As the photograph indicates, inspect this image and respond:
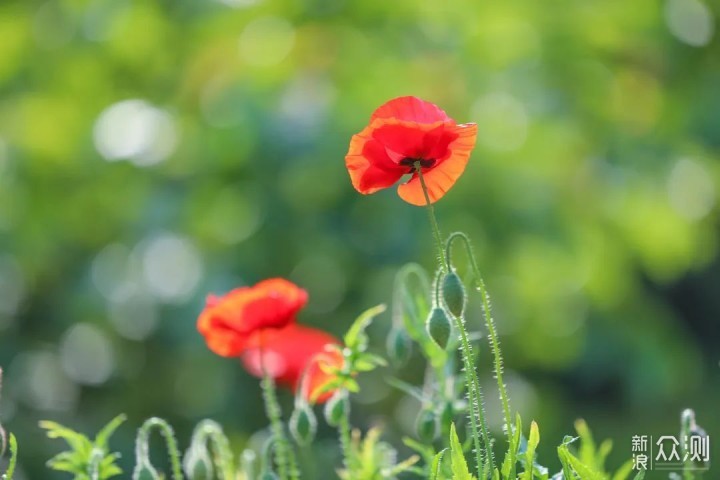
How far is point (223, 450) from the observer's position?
3.51 ft

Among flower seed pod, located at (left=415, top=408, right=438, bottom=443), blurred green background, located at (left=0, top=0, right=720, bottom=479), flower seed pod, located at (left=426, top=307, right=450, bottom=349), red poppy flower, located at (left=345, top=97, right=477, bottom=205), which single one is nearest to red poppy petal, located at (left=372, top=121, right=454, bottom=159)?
red poppy flower, located at (left=345, top=97, right=477, bottom=205)

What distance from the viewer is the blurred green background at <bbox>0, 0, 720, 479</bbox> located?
3.48 metres

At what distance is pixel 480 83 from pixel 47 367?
1.53m

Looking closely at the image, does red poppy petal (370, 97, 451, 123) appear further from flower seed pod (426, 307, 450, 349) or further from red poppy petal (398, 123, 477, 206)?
flower seed pod (426, 307, 450, 349)

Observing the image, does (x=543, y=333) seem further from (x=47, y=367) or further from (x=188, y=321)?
(x=47, y=367)

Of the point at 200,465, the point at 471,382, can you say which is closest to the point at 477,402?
the point at 471,382

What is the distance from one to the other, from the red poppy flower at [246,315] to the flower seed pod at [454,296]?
0.84ft

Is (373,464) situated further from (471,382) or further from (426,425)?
(471,382)

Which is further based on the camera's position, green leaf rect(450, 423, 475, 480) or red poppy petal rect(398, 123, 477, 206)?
red poppy petal rect(398, 123, 477, 206)

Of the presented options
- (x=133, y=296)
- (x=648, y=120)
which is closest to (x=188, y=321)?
(x=133, y=296)

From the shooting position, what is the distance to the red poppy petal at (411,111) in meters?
0.94

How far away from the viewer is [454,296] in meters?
0.90

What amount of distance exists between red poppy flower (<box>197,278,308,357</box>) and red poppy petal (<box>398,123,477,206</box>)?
0.64 ft

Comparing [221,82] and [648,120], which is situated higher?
[648,120]
